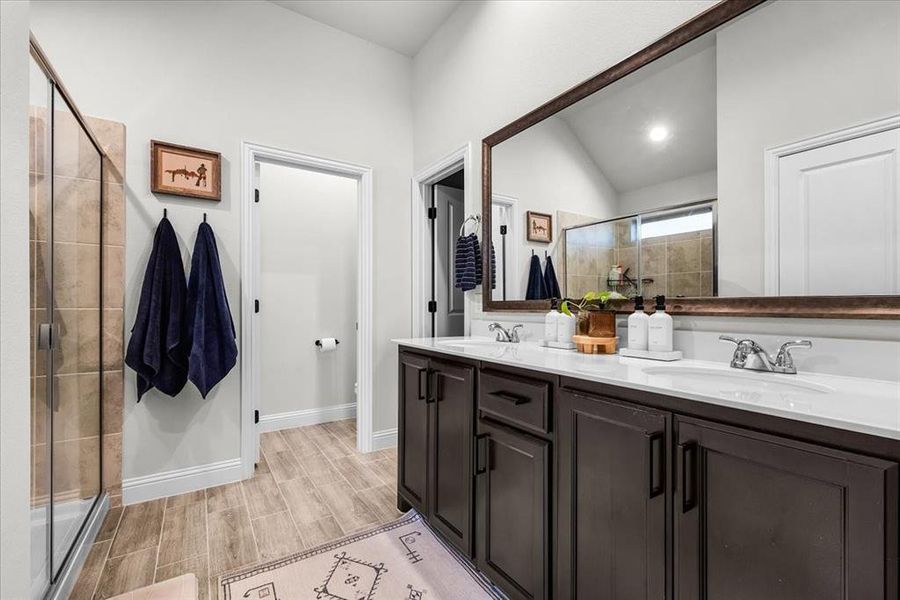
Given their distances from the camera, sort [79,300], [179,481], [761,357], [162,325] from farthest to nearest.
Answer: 1. [179,481]
2. [162,325]
3. [79,300]
4. [761,357]

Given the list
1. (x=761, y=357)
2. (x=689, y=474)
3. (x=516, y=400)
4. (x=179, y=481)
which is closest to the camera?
(x=689, y=474)

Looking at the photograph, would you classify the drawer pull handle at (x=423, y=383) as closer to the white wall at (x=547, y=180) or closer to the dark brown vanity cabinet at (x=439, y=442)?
the dark brown vanity cabinet at (x=439, y=442)

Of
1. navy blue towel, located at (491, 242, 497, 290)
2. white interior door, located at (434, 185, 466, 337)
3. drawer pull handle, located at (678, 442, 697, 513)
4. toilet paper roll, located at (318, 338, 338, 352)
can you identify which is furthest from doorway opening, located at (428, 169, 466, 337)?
drawer pull handle, located at (678, 442, 697, 513)

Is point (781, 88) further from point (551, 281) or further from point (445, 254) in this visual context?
point (445, 254)

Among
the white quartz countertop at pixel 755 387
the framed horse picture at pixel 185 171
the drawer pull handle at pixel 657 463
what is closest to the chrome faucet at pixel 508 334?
the white quartz countertop at pixel 755 387

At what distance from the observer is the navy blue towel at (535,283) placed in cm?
202

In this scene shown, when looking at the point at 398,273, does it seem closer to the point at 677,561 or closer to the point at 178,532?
the point at 178,532

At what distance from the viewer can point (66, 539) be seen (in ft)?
5.15

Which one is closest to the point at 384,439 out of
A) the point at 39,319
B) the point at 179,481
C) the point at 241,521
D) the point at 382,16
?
the point at 241,521

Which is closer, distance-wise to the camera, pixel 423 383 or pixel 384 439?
pixel 423 383

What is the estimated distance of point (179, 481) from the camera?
231 cm

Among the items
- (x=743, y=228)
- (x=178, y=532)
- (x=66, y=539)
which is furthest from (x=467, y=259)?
(x=66, y=539)

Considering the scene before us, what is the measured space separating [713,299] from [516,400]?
74 cm

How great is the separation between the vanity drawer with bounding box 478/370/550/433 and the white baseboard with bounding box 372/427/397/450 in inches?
69.3
